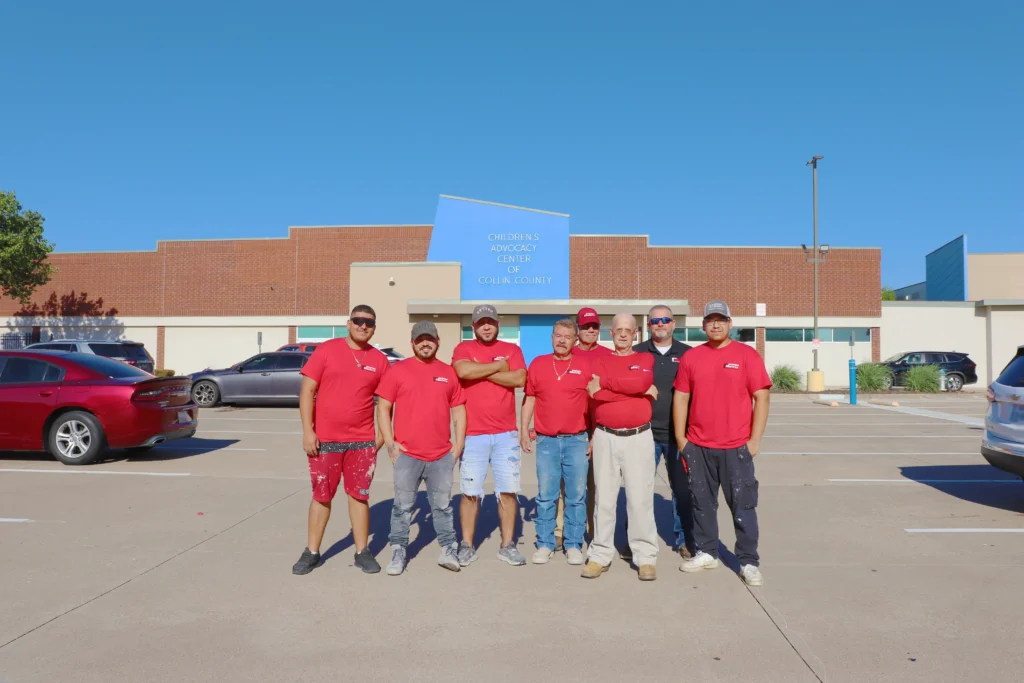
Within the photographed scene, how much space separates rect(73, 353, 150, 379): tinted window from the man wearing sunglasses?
24.9ft

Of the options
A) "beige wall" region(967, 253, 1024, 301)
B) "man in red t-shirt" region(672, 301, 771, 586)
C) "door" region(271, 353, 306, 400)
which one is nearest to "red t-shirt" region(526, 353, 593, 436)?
"man in red t-shirt" region(672, 301, 771, 586)

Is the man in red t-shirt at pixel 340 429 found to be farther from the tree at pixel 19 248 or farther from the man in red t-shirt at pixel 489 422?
the tree at pixel 19 248

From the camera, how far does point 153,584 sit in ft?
15.3

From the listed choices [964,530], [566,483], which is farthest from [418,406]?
[964,530]

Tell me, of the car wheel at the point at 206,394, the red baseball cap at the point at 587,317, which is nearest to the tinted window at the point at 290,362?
the car wheel at the point at 206,394

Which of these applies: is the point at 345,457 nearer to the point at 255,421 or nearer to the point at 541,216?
the point at 255,421

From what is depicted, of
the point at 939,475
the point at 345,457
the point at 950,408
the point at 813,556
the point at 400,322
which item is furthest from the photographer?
the point at 400,322

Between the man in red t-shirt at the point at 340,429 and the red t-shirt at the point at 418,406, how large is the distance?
0.64 ft

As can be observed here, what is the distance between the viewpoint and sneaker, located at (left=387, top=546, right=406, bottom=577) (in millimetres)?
4910

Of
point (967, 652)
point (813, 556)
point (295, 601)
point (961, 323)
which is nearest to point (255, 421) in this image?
point (295, 601)

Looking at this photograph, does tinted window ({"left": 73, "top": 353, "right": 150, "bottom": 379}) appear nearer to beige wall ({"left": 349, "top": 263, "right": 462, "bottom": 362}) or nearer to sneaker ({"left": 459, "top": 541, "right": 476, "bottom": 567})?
sneaker ({"left": 459, "top": 541, "right": 476, "bottom": 567})

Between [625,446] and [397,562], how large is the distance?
1847 millimetres

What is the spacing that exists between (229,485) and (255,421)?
24.2 ft

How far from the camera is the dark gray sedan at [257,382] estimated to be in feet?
59.4
